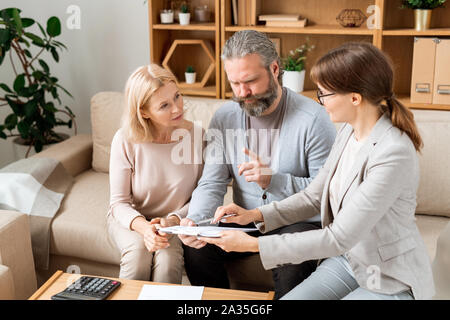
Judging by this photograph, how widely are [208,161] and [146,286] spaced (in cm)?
56

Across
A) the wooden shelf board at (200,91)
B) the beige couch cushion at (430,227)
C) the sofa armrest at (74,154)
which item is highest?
the wooden shelf board at (200,91)

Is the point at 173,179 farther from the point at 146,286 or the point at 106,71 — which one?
the point at 106,71

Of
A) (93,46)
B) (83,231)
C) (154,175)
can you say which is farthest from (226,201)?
(93,46)

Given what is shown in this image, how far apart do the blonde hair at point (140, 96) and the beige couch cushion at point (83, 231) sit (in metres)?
0.44

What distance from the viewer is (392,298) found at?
1.34 metres

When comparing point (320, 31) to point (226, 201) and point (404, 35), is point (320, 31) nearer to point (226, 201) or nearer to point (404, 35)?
point (404, 35)

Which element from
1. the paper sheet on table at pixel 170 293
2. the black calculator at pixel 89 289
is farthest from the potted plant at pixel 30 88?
the paper sheet on table at pixel 170 293

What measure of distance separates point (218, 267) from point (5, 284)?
0.70 m

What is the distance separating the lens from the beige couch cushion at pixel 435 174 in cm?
207

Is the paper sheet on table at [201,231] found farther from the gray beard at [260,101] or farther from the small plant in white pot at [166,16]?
the small plant in white pot at [166,16]

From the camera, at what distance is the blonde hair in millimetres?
1797

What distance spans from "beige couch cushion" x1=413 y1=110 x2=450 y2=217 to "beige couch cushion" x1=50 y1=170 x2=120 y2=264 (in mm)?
1226

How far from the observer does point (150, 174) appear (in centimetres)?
192
